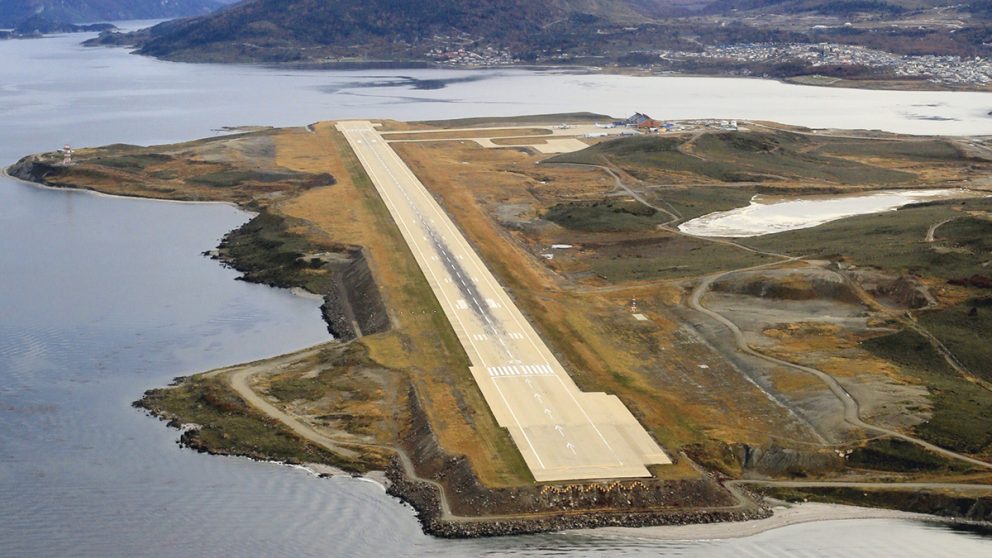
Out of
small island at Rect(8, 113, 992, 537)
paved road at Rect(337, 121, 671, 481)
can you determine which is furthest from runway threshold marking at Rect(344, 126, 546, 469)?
small island at Rect(8, 113, 992, 537)

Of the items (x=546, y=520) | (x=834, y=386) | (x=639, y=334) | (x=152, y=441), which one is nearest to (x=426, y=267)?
(x=639, y=334)

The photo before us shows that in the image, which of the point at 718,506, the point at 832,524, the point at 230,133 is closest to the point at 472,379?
the point at 718,506

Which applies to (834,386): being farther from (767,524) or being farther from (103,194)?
(103,194)

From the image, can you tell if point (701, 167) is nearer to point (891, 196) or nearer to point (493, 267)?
point (891, 196)

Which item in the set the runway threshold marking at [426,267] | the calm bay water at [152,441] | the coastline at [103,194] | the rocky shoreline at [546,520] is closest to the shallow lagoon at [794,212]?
the runway threshold marking at [426,267]

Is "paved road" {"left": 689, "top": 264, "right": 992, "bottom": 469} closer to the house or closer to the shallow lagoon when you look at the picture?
the shallow lagoon

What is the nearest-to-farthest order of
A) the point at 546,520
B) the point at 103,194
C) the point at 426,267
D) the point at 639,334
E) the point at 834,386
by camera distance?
the point at 546,520
the point at 834,386
the point at 639,334
the point at 426,267
the point at 103,194

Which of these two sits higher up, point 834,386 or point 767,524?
point 834,386

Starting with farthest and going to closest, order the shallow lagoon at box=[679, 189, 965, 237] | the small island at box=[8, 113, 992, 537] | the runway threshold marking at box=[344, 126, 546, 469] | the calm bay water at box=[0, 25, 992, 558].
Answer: the shallow lagoon at box=[679, 189, 965, 237] → the runway threshold marking at box=[344, 126, 546, 469] → the small island at box=[8, 113, 992, 537] → the calm bay water at box=[0, 25, 992, 558]
